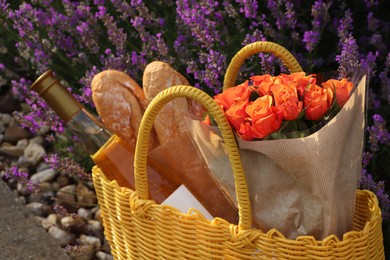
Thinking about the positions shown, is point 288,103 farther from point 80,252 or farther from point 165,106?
point 80,252

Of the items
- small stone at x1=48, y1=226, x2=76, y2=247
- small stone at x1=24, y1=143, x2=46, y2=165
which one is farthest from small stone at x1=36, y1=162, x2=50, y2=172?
small stone at x1=48, y1=226, x2=76, y2=247

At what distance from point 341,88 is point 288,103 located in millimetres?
172

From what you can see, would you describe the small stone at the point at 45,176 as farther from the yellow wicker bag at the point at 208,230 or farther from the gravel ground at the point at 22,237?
the yellow wicker bag at the point at 208,230

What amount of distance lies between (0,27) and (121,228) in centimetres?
214

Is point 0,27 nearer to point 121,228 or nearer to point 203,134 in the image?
point 121,228

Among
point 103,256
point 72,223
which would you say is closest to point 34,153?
point 72,223

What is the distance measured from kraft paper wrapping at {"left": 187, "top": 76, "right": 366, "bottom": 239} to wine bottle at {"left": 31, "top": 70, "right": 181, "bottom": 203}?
32cm

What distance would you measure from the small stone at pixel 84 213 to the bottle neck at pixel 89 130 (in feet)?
3.07

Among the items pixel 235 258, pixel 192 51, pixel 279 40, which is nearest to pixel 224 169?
pixel 235 258

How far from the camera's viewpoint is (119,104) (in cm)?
222

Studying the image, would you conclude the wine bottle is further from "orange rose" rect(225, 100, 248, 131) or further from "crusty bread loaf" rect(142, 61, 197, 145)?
"orange rose" rect(225, 100, 248, 131)

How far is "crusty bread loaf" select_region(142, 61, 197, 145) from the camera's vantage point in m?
2.19

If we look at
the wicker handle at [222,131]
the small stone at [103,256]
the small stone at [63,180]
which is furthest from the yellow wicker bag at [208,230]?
the small stone at [63,180]

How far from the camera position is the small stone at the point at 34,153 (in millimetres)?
3643
